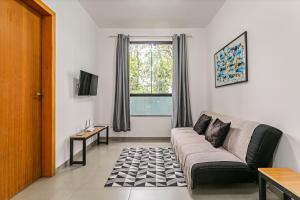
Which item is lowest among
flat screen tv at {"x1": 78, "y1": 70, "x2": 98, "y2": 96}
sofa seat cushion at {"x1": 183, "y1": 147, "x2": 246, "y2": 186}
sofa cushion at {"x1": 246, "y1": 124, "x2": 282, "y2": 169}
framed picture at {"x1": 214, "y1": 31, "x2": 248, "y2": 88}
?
sofa seat cushion at {"x1": 183, "y1": 147, "x2": 246, "y2": 186}

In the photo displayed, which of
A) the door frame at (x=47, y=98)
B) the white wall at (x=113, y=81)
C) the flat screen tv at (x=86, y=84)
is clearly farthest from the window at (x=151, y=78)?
the door frame at (x=47, y=98)

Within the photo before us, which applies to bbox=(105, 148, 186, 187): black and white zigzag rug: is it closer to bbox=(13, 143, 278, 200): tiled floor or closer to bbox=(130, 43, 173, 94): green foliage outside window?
bbox=(13, 143, 278, 200): tiled floor

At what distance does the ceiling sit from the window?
0.61 meters

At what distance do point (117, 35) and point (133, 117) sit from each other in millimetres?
2204

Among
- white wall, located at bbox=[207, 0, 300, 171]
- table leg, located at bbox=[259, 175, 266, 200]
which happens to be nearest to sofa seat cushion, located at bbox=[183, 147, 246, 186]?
table leg, located at bbox=[259, 175, 266, 200]

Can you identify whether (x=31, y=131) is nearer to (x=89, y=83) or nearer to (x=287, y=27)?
(x=89, y=83)

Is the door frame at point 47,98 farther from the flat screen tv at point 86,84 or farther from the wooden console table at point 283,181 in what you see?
the wooden console table at point 283,181

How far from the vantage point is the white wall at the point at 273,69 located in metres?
1.92

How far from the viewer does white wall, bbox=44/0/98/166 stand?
9.65 ft

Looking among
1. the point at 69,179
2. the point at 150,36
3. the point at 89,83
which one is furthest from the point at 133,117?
the point at 69,179

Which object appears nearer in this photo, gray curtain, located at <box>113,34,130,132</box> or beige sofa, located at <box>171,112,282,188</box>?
beige sofa, located at <box>171,112,282,188</box>

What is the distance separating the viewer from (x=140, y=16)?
14.1 feet

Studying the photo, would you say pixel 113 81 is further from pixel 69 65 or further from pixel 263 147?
pixel 263 147

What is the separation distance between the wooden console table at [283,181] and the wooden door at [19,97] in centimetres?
264
